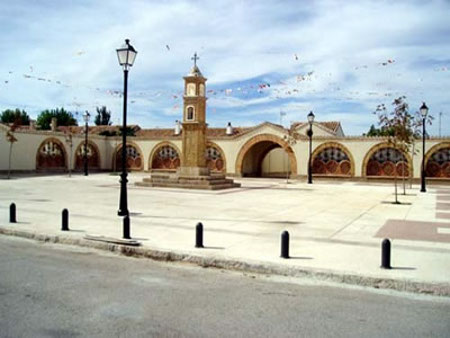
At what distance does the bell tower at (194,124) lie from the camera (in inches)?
973

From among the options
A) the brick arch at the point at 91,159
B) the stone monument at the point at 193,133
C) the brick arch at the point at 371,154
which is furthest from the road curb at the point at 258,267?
the brick arch at the point at 91,159

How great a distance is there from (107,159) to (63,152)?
18.8 feet

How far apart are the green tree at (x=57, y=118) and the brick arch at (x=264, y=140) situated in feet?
150

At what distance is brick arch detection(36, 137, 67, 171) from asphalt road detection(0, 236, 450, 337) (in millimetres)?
31770

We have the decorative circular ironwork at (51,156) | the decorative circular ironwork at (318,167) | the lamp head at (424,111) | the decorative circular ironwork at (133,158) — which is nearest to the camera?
the lamp head at (424,111)

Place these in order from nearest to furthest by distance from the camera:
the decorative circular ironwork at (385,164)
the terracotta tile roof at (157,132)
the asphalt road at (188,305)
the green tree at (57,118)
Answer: the asphalt road at (188,305) → the decorative circular ironwork at (385,164) → the terracotta tile roof at (157,132) → the green tree at (57,118)

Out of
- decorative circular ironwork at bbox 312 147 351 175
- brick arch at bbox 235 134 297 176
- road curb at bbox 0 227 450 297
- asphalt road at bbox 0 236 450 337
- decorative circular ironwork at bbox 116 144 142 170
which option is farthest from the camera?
decorative circular ironwork at bbox 116 144 142 170

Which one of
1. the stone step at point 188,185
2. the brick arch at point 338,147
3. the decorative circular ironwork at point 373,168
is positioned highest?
the brick arch at point 338,147

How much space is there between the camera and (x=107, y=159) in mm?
44750

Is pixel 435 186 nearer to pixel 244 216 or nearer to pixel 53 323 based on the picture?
pixel 244 216

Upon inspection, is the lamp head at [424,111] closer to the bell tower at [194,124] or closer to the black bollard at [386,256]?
the bell tower at [194,124]

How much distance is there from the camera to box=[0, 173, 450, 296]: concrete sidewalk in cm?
720

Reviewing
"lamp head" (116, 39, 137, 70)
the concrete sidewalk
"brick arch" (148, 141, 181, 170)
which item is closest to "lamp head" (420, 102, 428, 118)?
the concrete sidewalk

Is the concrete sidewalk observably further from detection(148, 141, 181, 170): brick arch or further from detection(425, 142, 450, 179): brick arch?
detection(148, 141, 181, 170): brick arch
